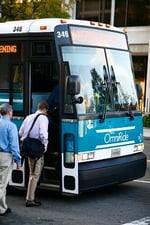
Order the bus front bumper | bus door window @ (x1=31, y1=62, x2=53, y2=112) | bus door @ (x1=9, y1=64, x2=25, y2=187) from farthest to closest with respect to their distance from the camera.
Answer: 1. bus door @ (x1=9, y1=64, x2=25, y2=187)
2. bus door window @ (x1=31, y1=62, x2=53, y2=112)
3. the bus front bumper

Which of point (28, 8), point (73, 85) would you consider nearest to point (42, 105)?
point (73, 85)

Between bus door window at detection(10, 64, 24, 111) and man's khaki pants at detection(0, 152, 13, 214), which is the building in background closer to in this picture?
bus door window at detection(10, 64, 24, 111)

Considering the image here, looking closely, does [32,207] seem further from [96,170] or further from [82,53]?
[82,53]

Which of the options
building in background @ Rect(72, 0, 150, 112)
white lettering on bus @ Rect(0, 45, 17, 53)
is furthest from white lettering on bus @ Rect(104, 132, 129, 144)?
building in background @ Rect(72, 0, 150, 112)

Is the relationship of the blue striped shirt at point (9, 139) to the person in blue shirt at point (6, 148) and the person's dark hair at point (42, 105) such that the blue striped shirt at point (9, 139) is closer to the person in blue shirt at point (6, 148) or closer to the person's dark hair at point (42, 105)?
the person in blue shirt at point (6, 148)

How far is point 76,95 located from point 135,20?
23.8 m

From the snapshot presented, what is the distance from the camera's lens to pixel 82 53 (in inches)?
356

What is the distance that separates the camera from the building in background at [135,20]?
1223 inches

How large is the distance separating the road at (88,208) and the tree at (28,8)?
11615 millimetres

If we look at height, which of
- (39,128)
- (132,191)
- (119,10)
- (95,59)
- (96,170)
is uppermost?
(119,10)

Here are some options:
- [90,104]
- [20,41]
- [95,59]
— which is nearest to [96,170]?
[90,104]

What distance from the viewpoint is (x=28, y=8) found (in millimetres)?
20266

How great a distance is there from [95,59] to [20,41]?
1.33 metres

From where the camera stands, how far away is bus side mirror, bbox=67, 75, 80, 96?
846 cm
